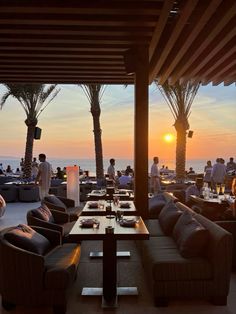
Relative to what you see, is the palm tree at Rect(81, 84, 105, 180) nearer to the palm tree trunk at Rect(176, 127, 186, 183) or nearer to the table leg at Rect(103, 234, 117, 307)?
the palm tree trunk at Rect(176, 127, 186, 183)

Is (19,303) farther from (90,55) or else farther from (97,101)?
(97,101)

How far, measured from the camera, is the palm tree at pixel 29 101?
55.4ft

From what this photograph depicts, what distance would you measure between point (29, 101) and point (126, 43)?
11.6 m

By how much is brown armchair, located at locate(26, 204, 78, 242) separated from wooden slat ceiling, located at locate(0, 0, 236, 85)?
286 centimetres

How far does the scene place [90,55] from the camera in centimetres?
696

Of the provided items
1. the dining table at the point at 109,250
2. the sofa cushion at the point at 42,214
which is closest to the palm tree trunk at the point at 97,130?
the sofa cushion at the point at 42,214

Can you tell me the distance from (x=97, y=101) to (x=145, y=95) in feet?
32.0

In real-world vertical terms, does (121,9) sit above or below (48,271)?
above

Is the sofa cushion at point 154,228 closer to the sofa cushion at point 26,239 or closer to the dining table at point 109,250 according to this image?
the dining table at point 109,250

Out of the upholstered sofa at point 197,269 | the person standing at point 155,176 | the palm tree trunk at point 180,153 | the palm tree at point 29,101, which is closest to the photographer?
the upholstered sofa at point 197,269

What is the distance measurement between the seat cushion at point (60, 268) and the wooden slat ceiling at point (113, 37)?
3212 mm

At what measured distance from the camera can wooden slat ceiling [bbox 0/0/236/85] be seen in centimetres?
479

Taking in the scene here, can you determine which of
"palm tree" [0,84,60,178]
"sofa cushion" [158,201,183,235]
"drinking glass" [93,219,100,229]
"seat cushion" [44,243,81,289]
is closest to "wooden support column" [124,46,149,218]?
"sofa cushion" [158,201,183,235]

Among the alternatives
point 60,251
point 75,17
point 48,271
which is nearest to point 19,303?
point 48,271
